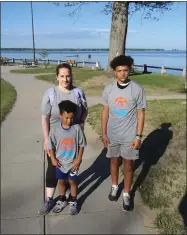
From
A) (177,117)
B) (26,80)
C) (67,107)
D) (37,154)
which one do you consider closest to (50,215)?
(37,154)

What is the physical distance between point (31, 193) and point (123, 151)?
0.83 meters

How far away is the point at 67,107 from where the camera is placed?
2004 millimetres

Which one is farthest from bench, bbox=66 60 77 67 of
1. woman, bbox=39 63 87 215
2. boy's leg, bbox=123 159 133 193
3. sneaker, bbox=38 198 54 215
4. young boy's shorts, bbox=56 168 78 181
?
sneaker, bbox=38 198 54 215

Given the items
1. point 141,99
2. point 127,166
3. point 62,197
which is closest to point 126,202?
point 127,166

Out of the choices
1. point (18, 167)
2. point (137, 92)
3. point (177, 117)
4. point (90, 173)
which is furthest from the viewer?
point (177, 117)

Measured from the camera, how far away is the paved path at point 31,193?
191 cm

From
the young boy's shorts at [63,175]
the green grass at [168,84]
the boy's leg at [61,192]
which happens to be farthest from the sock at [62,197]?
the green grass at [168,84]

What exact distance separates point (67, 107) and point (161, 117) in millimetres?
3788

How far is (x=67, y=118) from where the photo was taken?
2.06 metres

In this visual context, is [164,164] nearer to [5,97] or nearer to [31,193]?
[31,193]

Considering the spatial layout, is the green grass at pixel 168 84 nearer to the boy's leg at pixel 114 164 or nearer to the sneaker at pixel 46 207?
the boy's leg at pixel 114 164

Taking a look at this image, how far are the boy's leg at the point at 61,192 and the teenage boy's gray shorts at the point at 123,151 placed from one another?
1.50 feet

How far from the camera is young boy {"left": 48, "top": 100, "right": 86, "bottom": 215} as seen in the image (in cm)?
204

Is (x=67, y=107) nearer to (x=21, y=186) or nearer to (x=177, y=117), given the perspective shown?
(x=21, y=186)
